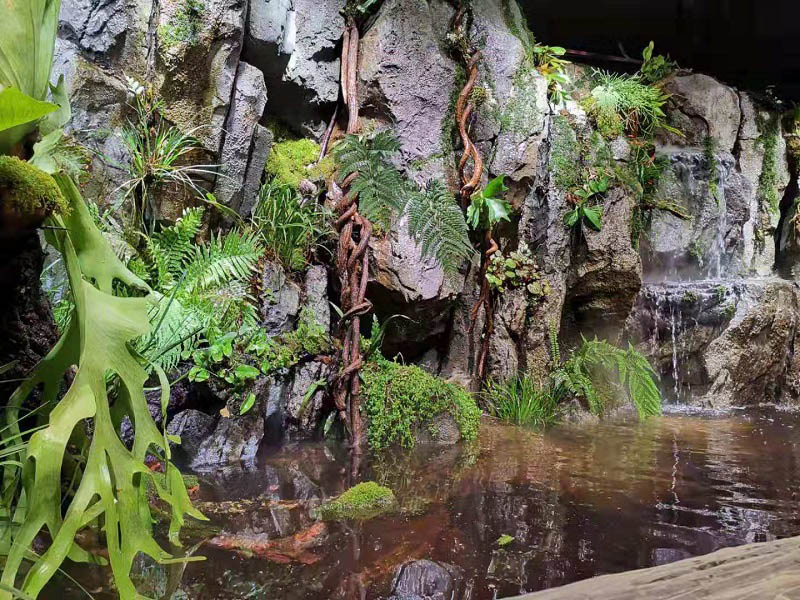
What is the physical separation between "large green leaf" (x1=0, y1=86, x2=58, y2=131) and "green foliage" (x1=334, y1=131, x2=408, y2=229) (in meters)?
3.01

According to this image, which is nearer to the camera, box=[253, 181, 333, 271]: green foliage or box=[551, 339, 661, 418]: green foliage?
box=[253, 181, 333, 271]: green foliage

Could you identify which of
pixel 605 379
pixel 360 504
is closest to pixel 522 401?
pixel 605 379

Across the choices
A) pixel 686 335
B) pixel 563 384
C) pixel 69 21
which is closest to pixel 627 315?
pixel 686 335

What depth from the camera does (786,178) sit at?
309 inches

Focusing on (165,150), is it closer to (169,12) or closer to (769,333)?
(169,12)

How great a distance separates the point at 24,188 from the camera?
162 cm

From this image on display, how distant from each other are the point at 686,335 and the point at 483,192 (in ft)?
9.97

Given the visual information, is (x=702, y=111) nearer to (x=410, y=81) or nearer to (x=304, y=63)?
(x=410, y=81)

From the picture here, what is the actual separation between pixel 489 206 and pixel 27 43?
370cm

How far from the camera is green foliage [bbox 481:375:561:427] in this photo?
4.89 metres

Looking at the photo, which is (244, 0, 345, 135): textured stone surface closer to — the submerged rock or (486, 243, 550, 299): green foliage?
(486, 243, 550, 299): green foliage

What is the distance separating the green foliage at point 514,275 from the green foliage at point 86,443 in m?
3.56

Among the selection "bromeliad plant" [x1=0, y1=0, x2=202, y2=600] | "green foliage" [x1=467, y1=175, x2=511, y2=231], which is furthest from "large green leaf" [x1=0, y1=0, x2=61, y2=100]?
"green foliage" [x1=467, y1=175, x2=511, y2=231]

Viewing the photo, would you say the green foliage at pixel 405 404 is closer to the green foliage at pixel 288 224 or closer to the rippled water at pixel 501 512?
the rippled water at pixel 501 512
